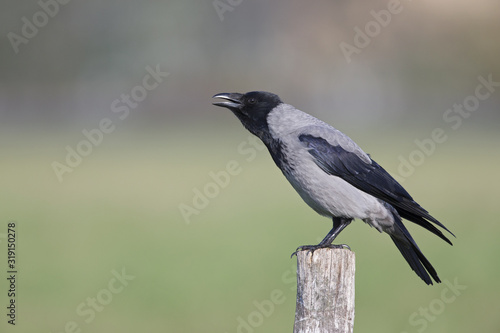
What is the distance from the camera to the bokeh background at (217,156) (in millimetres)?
10250

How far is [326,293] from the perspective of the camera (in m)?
4.40

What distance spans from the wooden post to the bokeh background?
182 inches

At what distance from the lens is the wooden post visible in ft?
14.3

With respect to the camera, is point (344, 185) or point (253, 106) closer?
point (344, 185)

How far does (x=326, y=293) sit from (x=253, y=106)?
2.28m

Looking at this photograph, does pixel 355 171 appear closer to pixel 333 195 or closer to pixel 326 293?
pixel 333 195

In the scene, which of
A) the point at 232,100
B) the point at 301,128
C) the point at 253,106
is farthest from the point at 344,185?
the point at 232,100

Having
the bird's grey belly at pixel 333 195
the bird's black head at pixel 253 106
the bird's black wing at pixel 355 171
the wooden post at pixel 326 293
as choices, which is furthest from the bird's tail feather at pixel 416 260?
the bird's black head at pixel 253 106

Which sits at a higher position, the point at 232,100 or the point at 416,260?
the point at 232,100

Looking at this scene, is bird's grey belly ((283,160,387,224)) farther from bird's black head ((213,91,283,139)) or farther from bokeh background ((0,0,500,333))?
bokeh background ((0,0,500,333))

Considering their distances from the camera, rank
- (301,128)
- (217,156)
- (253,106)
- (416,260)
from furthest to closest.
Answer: (217,156) < (253,106) < (301,128) < (416,260)

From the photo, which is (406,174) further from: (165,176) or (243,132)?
(243,132)

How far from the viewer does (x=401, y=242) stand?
229 inches

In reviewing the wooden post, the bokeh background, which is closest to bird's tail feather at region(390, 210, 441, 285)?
the wooden post
